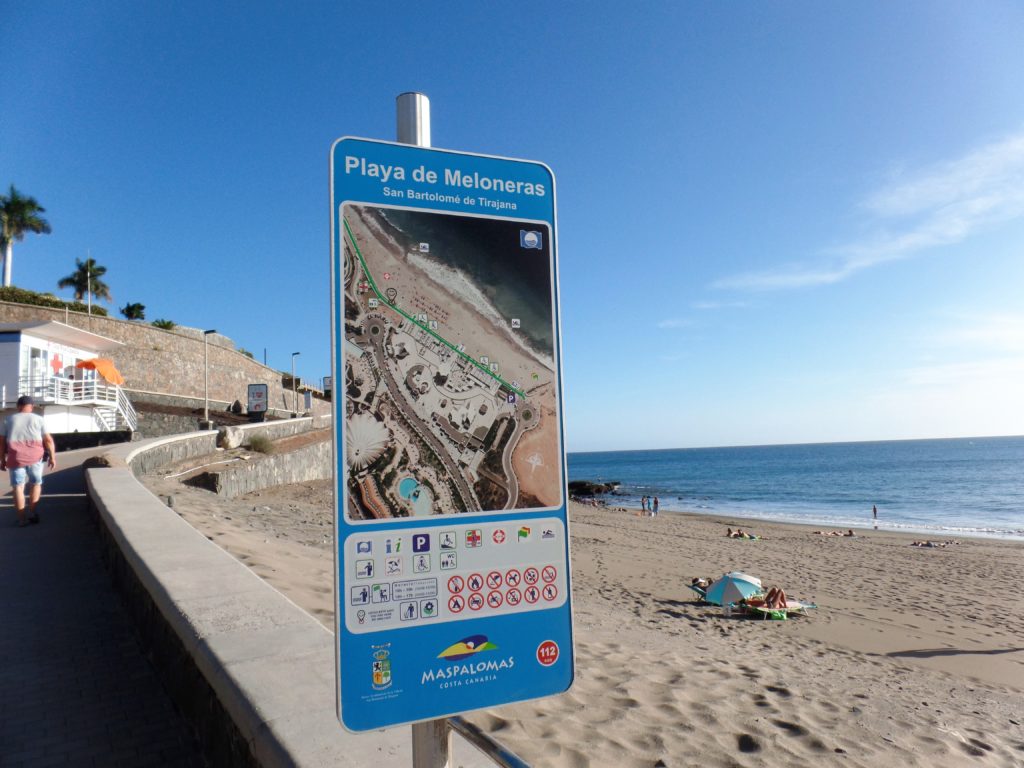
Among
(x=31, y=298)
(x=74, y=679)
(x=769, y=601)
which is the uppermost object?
(x=31, y=298)

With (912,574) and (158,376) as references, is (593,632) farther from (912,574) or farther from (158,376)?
(158,376)

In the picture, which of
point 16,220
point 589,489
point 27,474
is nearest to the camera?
point 27,474

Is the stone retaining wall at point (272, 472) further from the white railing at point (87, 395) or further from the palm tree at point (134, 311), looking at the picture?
the palm tree at point (134, 311)

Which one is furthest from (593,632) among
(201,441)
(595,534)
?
(595,534)

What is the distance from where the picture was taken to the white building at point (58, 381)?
24.1 m

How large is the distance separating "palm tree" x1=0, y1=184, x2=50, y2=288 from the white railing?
26840 millimetres

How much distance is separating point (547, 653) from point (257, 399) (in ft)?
101

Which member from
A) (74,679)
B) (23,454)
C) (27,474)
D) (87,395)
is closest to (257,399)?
(87,395)

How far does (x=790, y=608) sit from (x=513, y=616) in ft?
36.4

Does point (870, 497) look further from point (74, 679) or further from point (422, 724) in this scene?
point (422, 724)

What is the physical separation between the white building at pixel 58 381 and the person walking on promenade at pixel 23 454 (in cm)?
1610

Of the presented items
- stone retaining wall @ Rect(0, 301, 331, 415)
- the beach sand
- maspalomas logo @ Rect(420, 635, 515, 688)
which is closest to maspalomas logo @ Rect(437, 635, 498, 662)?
maspalomas logo @ Rect(420, 635, 515, 688)

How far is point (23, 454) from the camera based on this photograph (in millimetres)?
7879

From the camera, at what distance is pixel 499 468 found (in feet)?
6.05
